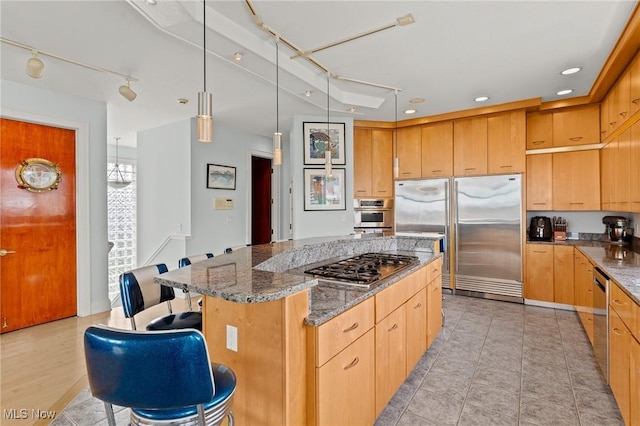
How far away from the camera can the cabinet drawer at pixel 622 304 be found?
1787mm

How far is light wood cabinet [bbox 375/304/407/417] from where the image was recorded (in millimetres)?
1870

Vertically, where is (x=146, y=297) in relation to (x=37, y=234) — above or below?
below

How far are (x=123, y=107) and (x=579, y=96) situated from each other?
5866mm

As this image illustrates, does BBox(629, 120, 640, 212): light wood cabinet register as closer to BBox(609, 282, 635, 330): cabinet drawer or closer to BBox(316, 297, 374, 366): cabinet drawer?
BBox(609, 282, 635, 330): cabinet drawer

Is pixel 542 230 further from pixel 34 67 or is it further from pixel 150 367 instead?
pixel 34 67

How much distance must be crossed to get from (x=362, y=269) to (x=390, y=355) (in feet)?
1.91

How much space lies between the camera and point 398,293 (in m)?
2.14

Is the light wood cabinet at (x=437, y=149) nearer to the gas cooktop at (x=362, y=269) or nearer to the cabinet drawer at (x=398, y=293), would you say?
the gas cooktop at (x=362, y=269)

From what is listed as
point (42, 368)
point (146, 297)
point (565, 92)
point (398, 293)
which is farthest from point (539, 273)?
point (42, 368)

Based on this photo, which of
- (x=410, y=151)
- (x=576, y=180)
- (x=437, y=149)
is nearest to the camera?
(x=576, y=180)

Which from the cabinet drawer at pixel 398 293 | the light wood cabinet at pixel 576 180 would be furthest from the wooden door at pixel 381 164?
the cabinet drawer at pixel 398 293

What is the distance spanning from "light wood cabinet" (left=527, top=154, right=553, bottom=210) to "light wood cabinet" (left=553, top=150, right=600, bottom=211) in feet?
0.18

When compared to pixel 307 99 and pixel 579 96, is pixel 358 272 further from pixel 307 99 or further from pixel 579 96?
pixel 579 96

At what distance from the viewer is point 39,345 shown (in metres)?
3.20
